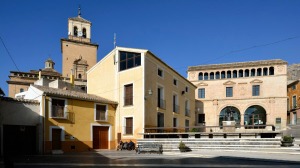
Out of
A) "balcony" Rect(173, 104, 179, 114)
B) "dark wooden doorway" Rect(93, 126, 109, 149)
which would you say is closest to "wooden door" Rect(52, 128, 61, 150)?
"dark wooden doorway" Rect(93, 126, 109, 149)

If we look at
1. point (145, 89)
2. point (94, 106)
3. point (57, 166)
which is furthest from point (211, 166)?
point (94, 106)

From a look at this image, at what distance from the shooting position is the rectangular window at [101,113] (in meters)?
25.3

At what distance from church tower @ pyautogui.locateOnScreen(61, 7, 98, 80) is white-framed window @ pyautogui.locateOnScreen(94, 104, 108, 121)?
32.0 meters

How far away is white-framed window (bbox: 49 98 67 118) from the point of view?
2178 cm

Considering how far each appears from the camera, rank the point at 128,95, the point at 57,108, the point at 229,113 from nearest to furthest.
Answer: the point at 57,108 < the point at 128,95 < the point at 229,113

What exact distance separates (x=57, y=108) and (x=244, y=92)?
34260 mm

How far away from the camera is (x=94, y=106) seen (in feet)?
82.2

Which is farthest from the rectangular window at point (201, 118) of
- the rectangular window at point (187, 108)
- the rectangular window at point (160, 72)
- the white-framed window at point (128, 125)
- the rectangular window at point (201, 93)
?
the white-framed window at point (128, 125)

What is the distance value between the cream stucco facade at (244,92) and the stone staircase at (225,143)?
26.6m

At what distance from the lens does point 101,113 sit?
25.5 m

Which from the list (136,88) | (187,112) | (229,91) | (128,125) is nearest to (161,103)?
(136,88)

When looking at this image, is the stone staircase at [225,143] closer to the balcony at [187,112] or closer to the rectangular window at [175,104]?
the rectangular window at [175,104]

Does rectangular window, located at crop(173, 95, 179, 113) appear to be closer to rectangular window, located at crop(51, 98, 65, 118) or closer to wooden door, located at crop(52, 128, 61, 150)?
rectangular window, located at crop(51, 98, 65, 118)

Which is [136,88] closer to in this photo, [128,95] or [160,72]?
[128,95]
